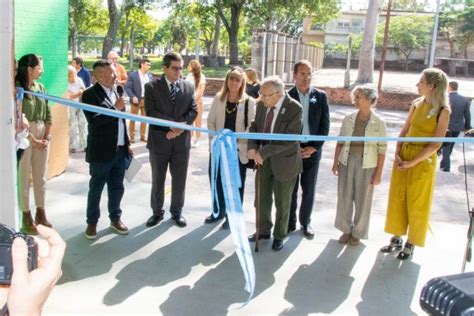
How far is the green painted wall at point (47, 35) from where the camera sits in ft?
17.9

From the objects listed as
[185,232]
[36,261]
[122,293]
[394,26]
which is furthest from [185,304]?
[394,26]

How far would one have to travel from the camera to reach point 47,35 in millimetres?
6004

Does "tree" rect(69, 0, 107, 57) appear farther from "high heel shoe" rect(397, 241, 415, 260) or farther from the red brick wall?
"high heel shoe" rect(397, 241, 415, 260)

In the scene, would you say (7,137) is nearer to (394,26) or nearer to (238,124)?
(238,124)

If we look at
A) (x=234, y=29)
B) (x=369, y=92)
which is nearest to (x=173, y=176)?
(x=369, y=92)

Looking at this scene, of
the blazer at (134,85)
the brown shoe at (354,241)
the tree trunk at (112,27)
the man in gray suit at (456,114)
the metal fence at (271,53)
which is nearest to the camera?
the brown shoe at (354,241)

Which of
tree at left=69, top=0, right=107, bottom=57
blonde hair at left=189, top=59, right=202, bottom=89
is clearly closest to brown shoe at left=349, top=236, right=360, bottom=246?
blonde hair at left=189, top=59, right=202, bottom=89

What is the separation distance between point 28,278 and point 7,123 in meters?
2.07

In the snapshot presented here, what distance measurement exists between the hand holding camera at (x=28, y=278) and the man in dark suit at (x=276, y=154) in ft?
11.5

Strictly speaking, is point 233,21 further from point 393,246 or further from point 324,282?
point 324,282

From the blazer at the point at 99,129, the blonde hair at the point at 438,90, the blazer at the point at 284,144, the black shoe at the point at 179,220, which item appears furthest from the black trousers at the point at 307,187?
the blazer at the point at 99,129

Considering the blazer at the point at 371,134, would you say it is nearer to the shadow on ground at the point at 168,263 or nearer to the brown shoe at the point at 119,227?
the shadow on ground at the point at 168,263

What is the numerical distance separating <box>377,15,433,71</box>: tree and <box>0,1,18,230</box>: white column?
4625 centimetres

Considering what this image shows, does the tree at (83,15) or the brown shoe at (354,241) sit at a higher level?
the tree at (83,15)
